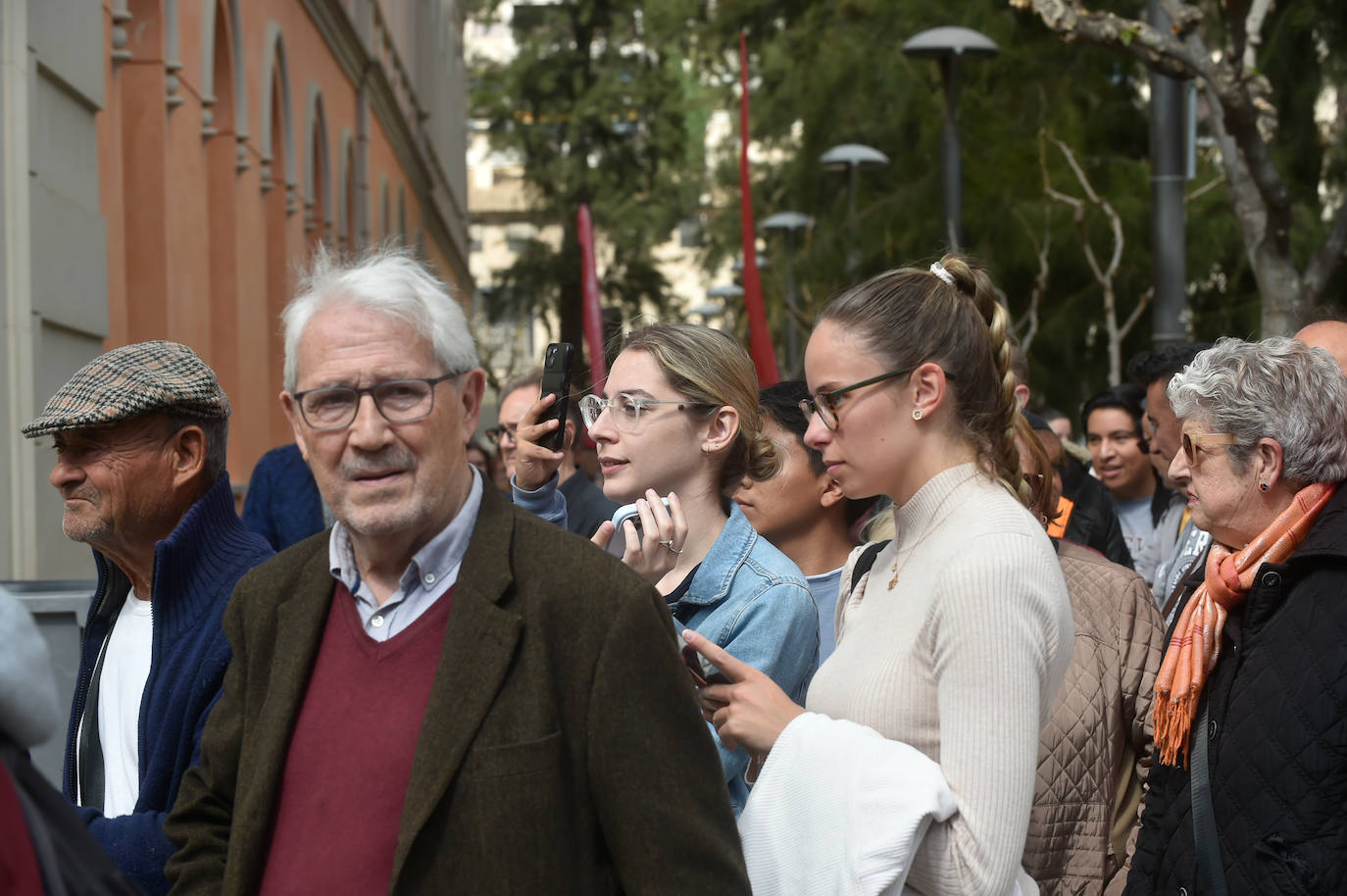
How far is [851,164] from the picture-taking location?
18.0 metres

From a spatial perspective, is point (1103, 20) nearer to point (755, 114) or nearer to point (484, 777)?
point (484, 777)

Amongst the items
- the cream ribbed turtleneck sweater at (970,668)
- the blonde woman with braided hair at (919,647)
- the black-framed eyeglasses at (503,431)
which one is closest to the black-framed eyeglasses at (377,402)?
the blonde woman with braided hair at (919,647)

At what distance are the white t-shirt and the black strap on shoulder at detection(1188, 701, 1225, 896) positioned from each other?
7.03 feet

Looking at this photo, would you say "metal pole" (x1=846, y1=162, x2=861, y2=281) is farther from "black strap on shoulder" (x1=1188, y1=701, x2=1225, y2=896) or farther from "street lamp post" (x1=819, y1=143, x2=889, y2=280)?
"black strap on shoulder" (x1=1188, y1=701, x2=1225, y2=896)

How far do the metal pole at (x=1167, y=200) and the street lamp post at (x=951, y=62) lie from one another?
3.07 m

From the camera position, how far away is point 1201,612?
357cm

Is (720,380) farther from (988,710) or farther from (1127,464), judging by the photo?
(1127,464)

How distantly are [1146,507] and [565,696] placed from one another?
20.9ft

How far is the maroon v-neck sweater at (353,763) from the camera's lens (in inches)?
95.8

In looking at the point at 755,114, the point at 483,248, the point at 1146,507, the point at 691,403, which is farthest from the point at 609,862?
the point at 483,248

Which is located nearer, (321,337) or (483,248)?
(321,337)

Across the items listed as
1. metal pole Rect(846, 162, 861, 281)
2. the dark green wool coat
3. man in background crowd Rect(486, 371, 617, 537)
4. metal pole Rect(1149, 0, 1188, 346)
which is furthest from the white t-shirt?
metal pole Rect(846, 162, 861, 281)

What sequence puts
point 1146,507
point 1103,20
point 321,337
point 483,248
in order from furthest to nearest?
point 483,248 < point 1103,20 < point 1146,507 < point 321,337

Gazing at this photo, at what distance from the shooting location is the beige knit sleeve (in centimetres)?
263
